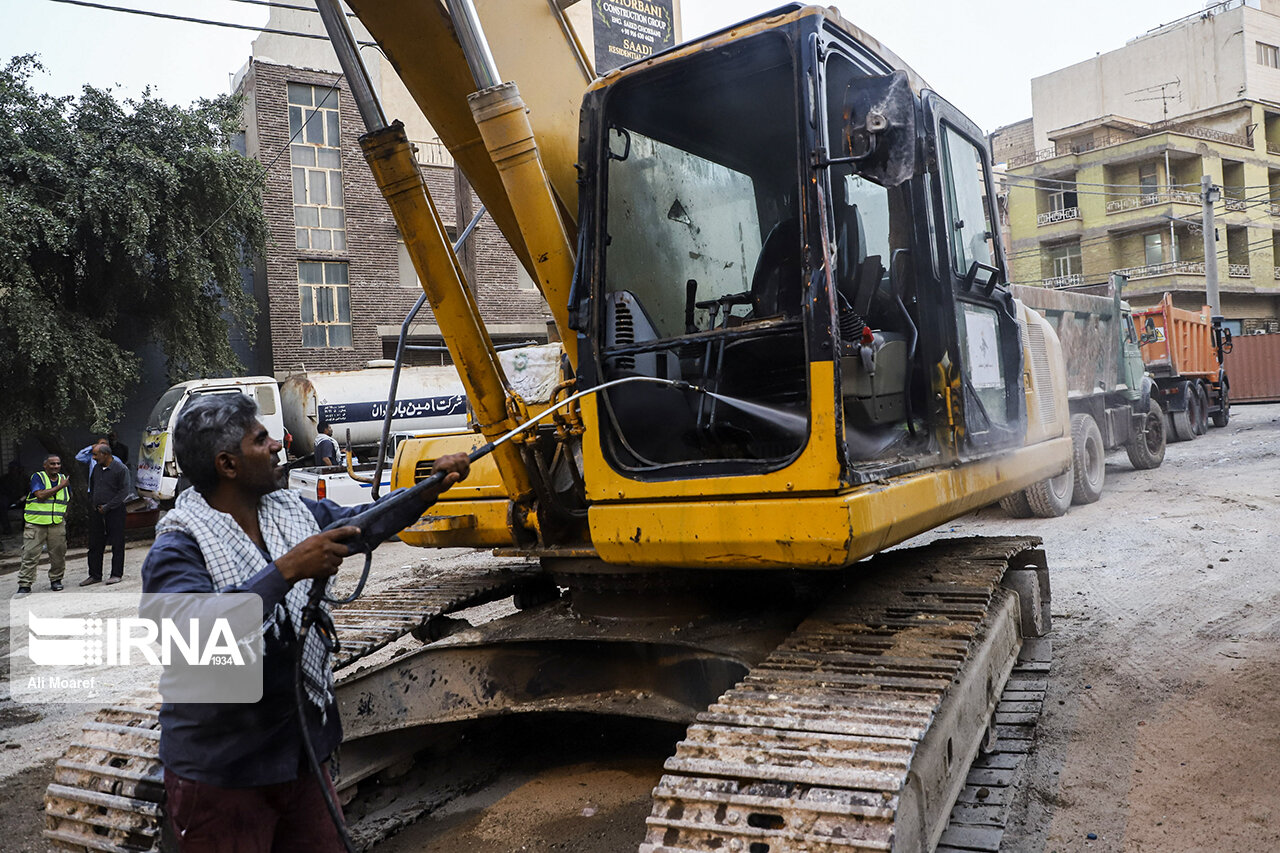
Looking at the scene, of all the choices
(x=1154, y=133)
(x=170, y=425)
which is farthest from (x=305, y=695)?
(x=1154, y=133)

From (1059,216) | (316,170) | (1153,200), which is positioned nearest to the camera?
(316,170)

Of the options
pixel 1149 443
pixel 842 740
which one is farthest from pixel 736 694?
pixel 1149 443

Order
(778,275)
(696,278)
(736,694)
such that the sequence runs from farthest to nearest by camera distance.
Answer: (696,278)
(778,275)
(736,694)

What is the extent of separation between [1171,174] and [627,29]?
3778cm

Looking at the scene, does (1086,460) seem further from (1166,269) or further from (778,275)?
(1166,269)

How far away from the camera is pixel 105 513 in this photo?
12.0 metres

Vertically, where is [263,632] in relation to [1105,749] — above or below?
above

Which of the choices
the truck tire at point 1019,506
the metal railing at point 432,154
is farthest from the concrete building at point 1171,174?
the truck tire at point 1019,506

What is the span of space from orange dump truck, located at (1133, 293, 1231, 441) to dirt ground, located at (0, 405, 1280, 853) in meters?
11.3

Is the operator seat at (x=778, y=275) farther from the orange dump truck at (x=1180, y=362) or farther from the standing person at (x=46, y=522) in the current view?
the orange dump truck at (x=1180, y=362)

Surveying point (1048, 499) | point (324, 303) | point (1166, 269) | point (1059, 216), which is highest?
point (1059, 216)

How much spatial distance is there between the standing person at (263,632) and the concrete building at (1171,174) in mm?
41853

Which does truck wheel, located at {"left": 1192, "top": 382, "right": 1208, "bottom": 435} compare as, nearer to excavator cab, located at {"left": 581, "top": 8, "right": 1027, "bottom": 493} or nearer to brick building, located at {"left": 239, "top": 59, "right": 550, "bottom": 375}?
brick building, located at {"left": 239, "top": 59, "right": 550, "bottom": 375}

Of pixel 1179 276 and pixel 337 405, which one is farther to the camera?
pixel 1179 276
